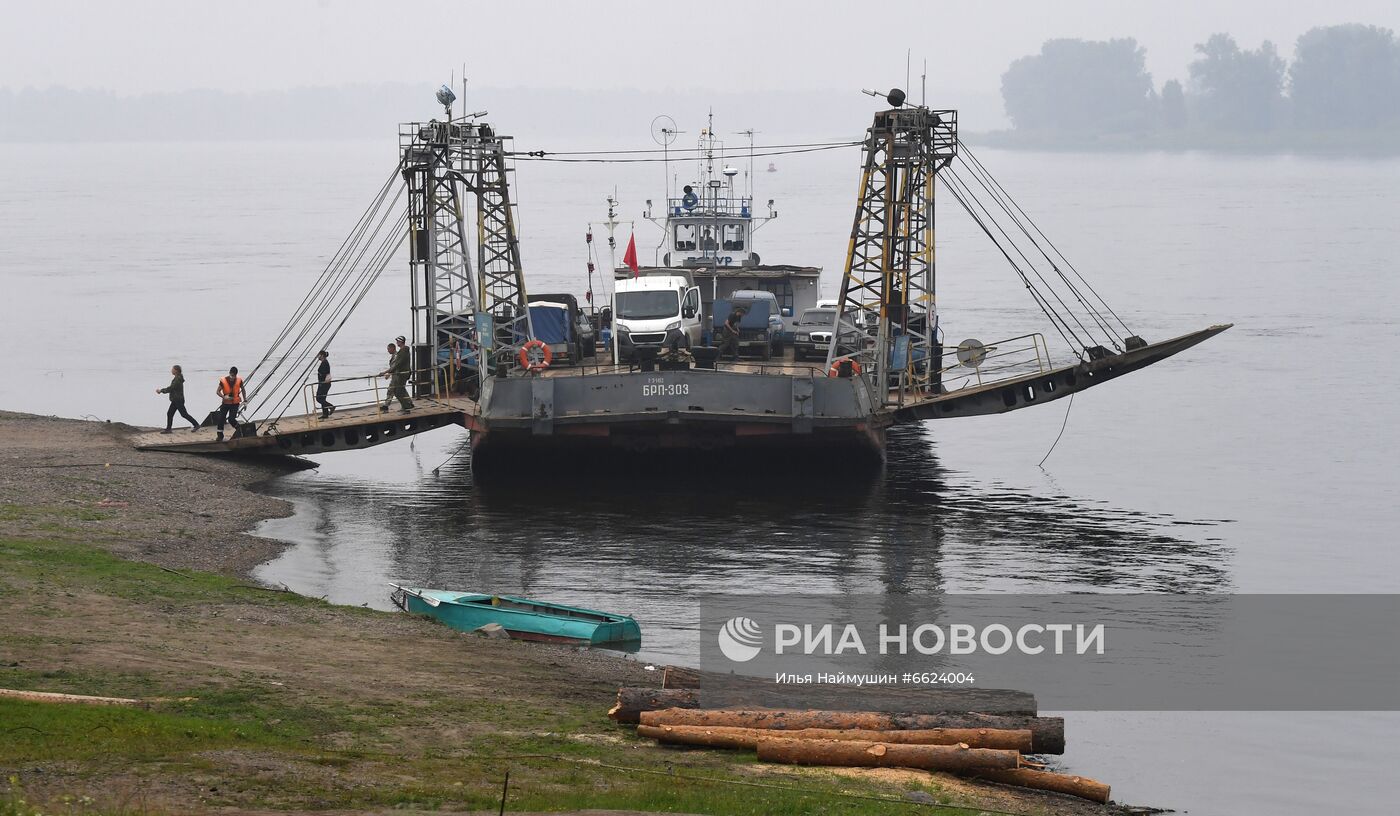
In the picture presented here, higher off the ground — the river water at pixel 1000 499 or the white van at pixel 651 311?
the white van at pixel 651 311

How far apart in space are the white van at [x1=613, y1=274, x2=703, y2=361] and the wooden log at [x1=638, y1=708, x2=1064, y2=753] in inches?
920

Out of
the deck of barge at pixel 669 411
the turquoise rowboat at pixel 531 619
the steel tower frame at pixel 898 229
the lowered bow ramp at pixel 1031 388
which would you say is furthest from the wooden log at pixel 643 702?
the lowered bow ramp at pixel 1031 388

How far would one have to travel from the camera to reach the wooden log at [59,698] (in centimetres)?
1549

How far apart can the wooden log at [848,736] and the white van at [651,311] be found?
77.8 ft

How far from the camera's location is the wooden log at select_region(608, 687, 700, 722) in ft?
57.4

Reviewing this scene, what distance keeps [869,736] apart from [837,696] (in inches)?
141

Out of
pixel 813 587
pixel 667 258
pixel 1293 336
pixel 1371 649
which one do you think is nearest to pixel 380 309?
pixel 667 258

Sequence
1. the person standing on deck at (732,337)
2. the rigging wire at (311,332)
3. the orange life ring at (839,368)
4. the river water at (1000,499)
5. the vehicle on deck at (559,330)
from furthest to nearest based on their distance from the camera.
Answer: the vehicle on deck at (559,330) < the person standing on deck at (732,337) < the rigging wire at (311,332) < the orange life ring at (839,368) < the river water at (1000,499)

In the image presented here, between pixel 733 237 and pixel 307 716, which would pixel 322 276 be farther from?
pixel 307 716

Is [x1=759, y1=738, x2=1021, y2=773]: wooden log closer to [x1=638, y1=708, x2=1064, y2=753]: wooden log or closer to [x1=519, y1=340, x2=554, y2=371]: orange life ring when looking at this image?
[x1=638, y1=708, x2=1064, y2=753]: wooden log

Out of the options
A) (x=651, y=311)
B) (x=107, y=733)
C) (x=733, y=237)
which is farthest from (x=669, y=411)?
(x=107, y=733)

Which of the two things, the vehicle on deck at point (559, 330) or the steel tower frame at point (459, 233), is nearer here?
the steel tower frame at point (459, 233)

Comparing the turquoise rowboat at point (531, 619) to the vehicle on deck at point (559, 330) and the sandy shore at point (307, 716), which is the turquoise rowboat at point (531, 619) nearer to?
the sandy shore at point (307, 716)

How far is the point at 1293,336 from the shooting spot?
231 feet
